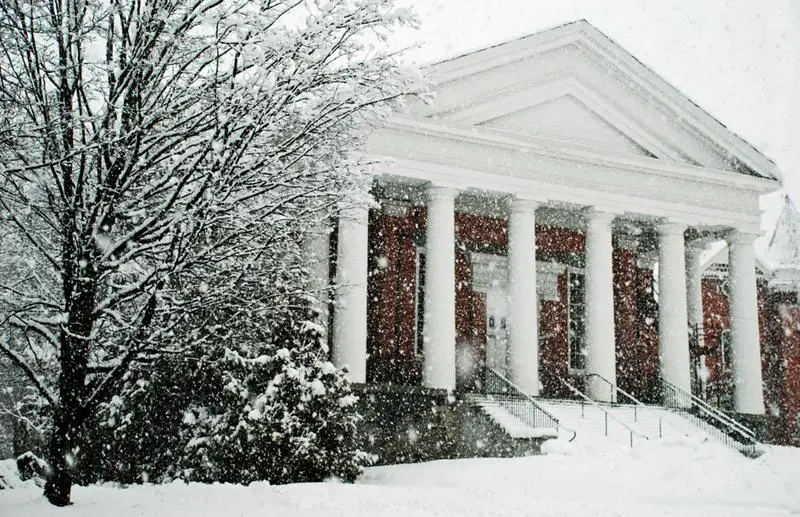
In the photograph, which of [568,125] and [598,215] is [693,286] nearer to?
[598,215]

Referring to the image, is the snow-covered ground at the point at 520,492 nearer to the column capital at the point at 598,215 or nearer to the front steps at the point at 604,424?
the front steps at the point at 604,424

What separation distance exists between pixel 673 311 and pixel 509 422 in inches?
273

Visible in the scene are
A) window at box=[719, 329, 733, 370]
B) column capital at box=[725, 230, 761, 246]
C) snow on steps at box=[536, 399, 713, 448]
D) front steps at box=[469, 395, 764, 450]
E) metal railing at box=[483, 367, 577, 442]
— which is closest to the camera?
front steps at box=[469, 395, 764, 450]

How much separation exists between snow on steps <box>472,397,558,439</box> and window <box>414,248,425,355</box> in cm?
322

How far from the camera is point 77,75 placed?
24.8 ft

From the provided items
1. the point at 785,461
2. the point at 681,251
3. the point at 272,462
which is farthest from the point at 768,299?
the point at 272,462

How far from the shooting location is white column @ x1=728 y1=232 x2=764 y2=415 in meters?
21.8

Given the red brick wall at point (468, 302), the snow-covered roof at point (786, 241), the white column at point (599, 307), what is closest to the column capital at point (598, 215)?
the white column at point (599, 307)

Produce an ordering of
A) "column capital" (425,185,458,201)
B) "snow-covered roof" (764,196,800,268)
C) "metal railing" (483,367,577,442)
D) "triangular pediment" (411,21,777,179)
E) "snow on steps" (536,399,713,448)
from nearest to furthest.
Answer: "snow on steps" (536,399,713,448) < "metal railing" (483,367,577,442) < "column capital" (425,185,458,201) < "triangular pediment" (411,21,777,179) < "snow-covered roof" (764,196,800,268)

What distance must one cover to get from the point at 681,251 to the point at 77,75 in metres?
18.0

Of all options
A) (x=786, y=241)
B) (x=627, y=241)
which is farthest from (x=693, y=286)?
(x=786, y=241)

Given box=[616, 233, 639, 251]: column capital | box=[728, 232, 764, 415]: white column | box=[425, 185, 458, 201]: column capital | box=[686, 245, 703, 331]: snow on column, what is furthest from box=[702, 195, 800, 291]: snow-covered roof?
box=[425, 185, 458, 201]: column capital

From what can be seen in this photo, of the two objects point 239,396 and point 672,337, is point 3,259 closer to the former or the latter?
point 239,396

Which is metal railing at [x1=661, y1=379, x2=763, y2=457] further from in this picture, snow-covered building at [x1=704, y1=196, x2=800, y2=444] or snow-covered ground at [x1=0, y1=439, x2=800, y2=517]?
snow-covered building at [x1=704, y1=196, x2=800, y2=444]
